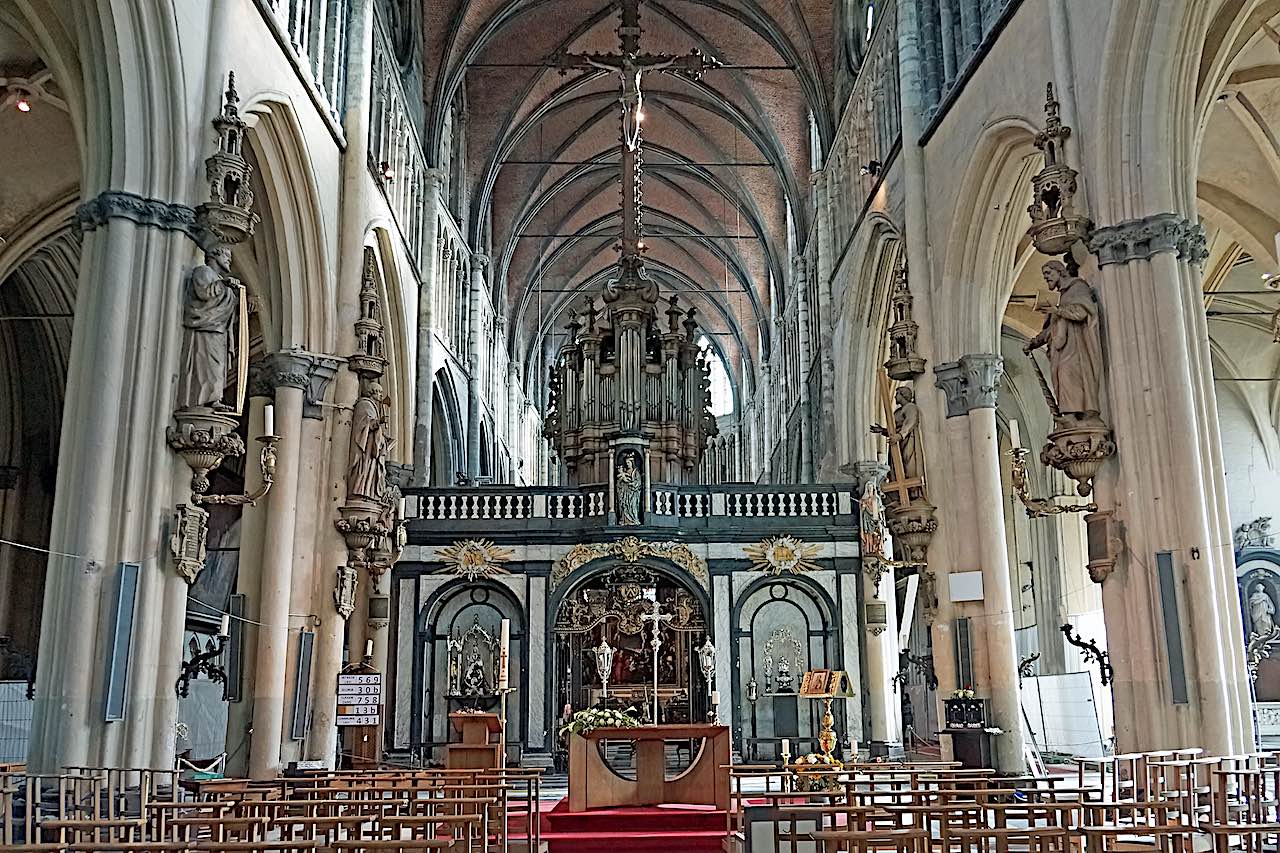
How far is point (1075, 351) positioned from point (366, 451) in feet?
28.7

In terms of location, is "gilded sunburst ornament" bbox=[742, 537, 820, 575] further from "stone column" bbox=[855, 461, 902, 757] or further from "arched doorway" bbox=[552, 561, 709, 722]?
"arched doorway" bbox=[552, 561, 709, 722]

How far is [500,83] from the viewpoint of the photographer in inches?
1156

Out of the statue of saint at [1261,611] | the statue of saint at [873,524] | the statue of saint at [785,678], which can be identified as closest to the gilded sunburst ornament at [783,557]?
the statue of saint at [873,524]

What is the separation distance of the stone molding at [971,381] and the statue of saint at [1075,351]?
169 inches

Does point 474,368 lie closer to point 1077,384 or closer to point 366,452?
point 366,452

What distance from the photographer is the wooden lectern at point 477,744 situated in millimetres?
12680

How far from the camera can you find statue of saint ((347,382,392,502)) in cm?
1574

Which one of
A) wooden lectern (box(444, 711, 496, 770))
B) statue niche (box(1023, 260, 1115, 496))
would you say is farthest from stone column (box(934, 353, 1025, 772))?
wooden lectern (box(444, 711, 496, 770))

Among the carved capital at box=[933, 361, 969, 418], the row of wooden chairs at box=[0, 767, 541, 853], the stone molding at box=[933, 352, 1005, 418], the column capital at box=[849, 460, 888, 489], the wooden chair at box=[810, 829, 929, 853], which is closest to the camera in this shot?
the wooden chair at box=[810, 829, 929, 853]

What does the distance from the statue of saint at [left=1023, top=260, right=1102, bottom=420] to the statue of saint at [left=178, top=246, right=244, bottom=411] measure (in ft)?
24.5

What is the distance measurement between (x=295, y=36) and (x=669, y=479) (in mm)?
11922

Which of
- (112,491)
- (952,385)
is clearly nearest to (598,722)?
(112,491)

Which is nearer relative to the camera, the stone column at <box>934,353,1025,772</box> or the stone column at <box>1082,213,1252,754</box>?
the stone column at <box>1082,213,1252,754</box>

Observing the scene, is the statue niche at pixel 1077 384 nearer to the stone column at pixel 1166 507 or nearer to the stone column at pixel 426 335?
the stone column at pixel 1166 507
